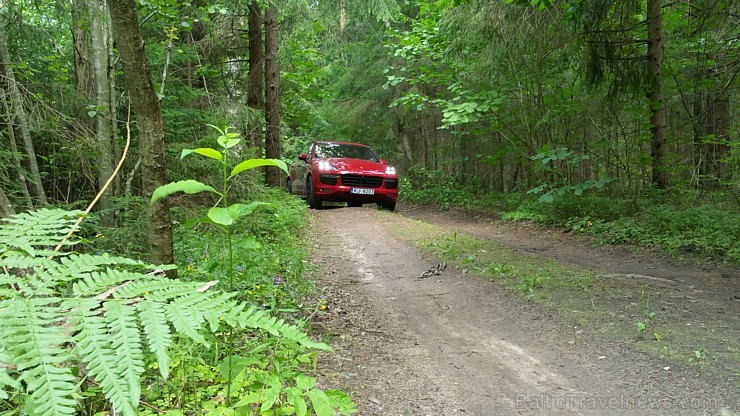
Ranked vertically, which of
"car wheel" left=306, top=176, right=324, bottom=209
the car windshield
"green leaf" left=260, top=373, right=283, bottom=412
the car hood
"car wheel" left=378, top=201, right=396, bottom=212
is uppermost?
the car windshield

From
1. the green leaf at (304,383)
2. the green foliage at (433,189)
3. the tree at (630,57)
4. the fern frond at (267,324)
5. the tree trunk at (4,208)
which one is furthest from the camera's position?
the green foliage at (433,189)

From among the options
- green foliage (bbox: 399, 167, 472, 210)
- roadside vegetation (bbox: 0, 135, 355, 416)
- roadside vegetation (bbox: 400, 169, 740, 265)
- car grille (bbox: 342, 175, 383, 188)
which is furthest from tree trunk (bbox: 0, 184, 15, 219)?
green foliage (bbox: 399, 167, 472, 210)

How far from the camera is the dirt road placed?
254 cm

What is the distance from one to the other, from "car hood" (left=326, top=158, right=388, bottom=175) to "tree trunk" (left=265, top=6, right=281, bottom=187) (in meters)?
1.41

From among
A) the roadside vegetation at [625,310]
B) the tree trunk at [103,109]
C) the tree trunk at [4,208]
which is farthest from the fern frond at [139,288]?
the tree trunk at [103,109]

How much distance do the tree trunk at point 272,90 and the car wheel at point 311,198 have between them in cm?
92

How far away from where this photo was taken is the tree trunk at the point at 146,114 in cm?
269

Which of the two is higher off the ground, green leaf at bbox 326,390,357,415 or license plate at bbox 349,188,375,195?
license plate at bbox 349,188,375,195

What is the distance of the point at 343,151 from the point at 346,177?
56.9 inches

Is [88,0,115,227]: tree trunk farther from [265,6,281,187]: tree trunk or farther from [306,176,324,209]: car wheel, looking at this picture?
[306,176,324,209]: car wheel

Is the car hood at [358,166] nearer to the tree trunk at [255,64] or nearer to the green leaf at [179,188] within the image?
the tree trunk at [255,64]

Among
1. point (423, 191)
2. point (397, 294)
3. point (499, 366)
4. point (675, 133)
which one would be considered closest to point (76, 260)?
point (499, 366)

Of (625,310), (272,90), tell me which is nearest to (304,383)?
(625,310)

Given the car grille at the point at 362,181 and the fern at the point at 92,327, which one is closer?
the fern at the point at 92,327
